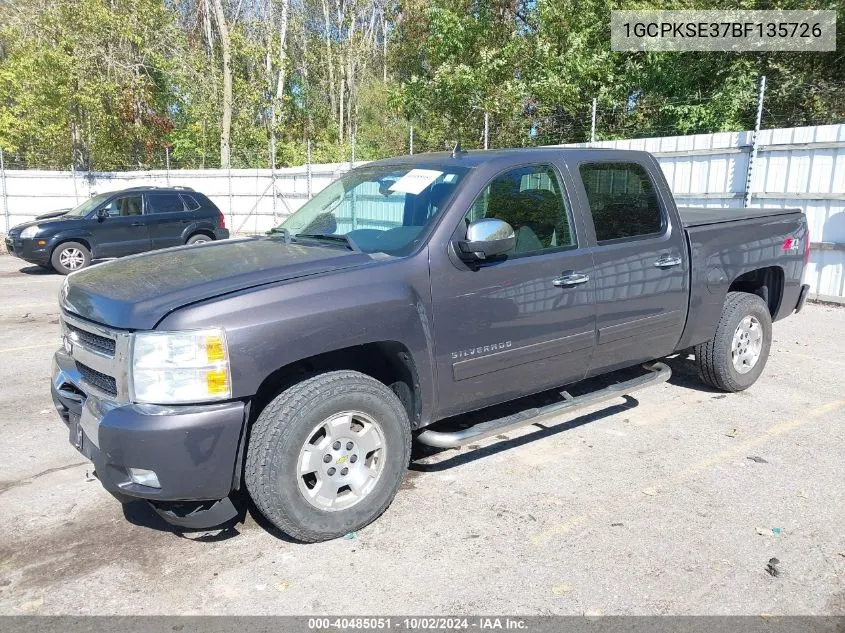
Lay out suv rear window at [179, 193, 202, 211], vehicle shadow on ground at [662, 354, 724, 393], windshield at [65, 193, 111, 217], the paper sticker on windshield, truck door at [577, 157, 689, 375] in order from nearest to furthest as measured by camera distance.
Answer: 1. the paper sticker on windshield
2. truck door at [577, 157, 689, 375]
3. vehicle shadow on ground at [662, 354, 724, 393]
4. windshield at [65, 193, 111, 217]
5. suv rear window at [179, 193, 202, 211]

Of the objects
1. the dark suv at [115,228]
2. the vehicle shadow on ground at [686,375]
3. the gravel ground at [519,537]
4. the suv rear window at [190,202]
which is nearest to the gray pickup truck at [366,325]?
the gravel ground at [519,537]

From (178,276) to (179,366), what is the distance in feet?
2.08

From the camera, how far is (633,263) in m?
4.33

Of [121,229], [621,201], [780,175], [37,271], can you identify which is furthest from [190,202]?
[621,201]

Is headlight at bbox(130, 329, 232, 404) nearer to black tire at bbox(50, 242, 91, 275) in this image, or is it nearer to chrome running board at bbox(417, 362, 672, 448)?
chrome running board at bbox(417, 362, 672, 448)

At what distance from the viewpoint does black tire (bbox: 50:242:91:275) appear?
42.4 ft

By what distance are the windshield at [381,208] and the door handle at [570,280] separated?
33.2 inches

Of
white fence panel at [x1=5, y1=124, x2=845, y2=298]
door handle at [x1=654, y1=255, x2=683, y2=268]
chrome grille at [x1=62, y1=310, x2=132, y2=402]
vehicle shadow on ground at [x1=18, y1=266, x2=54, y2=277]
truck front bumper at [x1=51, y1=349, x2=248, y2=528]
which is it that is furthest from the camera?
vehicle shadow on ground at [x1=18, y1=266, x2=54, y2=277]

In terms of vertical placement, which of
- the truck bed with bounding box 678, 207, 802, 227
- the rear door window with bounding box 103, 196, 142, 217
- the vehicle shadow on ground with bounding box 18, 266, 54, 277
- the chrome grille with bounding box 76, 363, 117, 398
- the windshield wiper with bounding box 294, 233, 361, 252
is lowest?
the vehicle shadow on ground with bounding box 18, 266, 54, 277

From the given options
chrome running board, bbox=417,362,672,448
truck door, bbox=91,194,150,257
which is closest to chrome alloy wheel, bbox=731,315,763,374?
chrome running board, bbox=417,362,672,448

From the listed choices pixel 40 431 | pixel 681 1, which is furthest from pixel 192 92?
pixel 40 431

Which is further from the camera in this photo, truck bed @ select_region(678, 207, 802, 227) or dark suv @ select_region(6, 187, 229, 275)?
dark suv @ select_region(6, 187, 229, 275)

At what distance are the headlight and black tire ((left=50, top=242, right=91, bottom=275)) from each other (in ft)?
38.1

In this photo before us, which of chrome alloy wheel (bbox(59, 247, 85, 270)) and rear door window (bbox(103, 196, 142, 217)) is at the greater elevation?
rear door window (bbox(103, 196, 142, 217))
